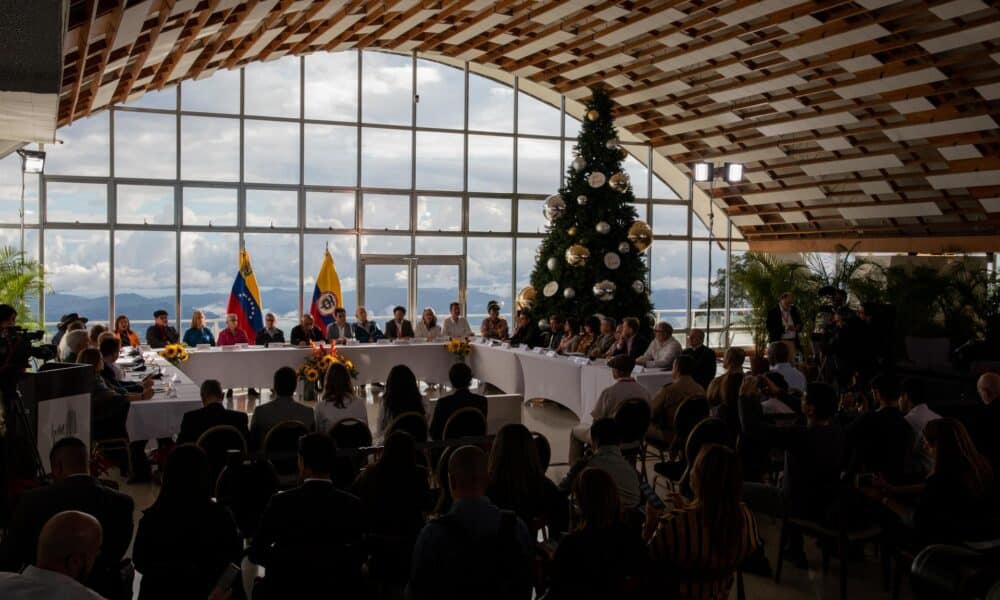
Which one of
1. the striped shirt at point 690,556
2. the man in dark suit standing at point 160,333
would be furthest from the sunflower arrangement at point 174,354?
the striped shirt at point 690,556

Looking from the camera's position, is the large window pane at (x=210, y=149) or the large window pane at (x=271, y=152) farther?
A: the large window pane at (x=271, y=152)

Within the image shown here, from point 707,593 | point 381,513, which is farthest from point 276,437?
point 707,593

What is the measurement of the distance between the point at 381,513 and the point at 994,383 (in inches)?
151

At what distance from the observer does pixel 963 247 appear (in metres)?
13.5

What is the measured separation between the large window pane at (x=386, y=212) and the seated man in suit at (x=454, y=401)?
33.7 ft

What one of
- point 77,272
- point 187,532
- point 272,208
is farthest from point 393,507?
point 272,208

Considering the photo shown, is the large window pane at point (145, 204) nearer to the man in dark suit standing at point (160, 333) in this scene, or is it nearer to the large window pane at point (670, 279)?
the man in dark suit standing at point (160, 333)

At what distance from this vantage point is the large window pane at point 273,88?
15.0 meters

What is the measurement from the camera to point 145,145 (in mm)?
14320

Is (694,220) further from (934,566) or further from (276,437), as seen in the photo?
(934,566)

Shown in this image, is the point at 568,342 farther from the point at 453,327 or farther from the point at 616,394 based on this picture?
the point at 616,394

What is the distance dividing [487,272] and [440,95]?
3490 millimetres

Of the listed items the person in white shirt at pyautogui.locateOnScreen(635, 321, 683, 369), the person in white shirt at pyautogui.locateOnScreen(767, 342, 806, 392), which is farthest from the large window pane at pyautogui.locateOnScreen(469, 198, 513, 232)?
the person in white shirt at pyautogui.locateOnScreen(767, 342, 806, 392)

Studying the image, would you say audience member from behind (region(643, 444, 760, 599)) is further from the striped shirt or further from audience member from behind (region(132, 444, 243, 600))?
audience member from behind (region(132, 444, 243, 600))
